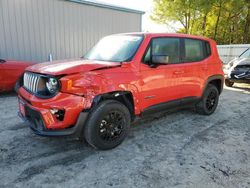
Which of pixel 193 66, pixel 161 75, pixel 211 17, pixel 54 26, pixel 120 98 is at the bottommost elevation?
pixel 120 98

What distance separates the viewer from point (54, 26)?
8969mm

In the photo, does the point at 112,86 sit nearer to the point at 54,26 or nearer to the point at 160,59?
the point at 160,59

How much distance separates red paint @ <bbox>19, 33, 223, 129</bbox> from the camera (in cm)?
303

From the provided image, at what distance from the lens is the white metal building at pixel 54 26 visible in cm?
798

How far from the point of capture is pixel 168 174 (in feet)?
9.53

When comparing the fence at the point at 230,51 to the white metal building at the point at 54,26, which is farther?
the fence at the point at 230,51

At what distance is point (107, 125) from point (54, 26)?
6742 mm

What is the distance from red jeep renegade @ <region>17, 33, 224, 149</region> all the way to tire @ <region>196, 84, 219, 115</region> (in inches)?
12.2

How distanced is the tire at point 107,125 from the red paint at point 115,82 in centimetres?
20

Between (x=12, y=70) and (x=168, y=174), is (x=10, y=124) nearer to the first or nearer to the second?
(x=12, y=70)

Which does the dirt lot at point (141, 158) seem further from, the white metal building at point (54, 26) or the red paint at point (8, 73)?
the white metal building at point (54, 26)

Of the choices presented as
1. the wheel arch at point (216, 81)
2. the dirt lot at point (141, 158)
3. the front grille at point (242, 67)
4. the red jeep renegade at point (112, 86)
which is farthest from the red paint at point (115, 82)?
the front grille at point (242, 67)

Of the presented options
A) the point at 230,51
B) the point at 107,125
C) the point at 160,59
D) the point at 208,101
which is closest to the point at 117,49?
the point at 160,59

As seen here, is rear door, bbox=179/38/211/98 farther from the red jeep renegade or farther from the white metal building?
the white metal building
